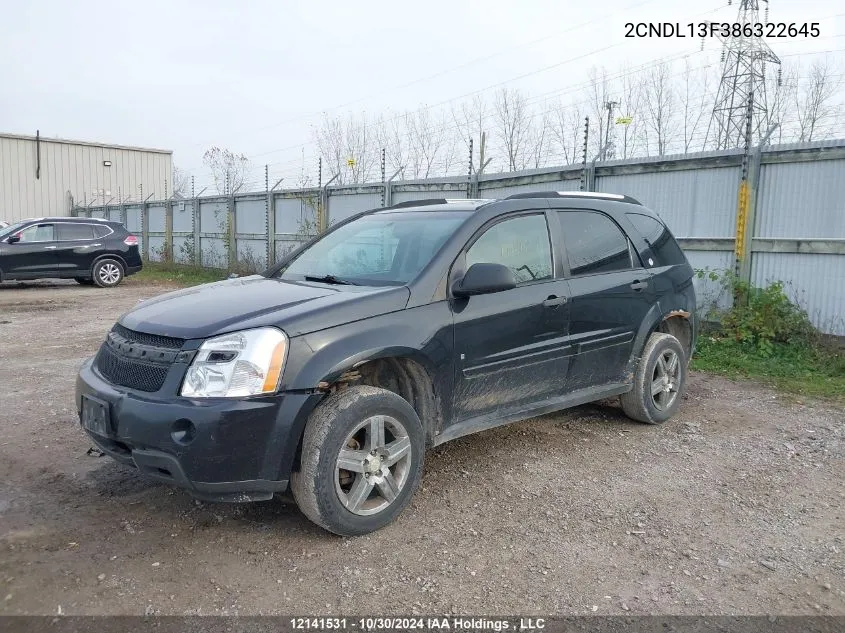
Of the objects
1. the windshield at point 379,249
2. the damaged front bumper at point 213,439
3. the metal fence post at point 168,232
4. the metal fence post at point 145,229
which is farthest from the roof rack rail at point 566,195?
the metal fence post at point 145,229

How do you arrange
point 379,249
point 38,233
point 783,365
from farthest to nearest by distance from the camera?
1. point 38,233
2. point 783,365
3. point 379,249

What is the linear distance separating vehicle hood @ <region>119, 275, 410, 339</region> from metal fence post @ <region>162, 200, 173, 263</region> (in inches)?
801

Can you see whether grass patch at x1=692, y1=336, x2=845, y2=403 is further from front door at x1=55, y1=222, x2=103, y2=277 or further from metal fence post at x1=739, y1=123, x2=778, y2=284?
front door at x1=55, y1=222, x2=103, y2=277

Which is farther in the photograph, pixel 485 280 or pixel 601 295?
pixel 601 295

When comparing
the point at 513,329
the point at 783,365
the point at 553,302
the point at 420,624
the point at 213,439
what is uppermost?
the point at 553,302

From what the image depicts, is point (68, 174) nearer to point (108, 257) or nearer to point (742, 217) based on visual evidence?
point (108, 257)

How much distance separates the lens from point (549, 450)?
16.0 ft

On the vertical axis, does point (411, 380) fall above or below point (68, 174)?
below

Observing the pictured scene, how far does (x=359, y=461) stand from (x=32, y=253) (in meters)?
14.5

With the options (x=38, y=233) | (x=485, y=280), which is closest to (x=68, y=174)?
(x=38, y=233)

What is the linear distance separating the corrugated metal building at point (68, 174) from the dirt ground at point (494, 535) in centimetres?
2930

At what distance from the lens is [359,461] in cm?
351

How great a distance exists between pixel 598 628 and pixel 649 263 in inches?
128

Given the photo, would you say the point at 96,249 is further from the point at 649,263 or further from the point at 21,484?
the point at 649,263
